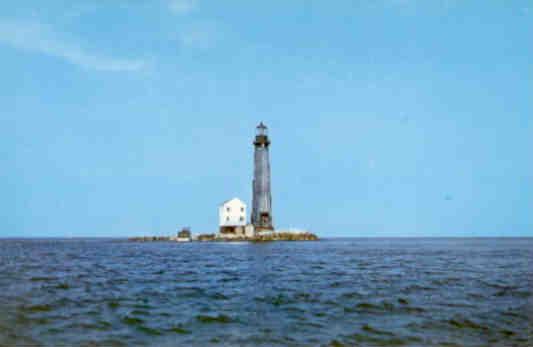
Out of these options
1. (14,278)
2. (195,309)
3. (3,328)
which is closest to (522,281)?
(195,309)

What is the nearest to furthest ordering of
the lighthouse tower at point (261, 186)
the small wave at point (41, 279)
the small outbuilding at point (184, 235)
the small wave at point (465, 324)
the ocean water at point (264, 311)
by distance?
1. the ocean water at point (264, 311)
2. the small wave at point (465, 324)
3. the small wave at point (41, 279)
4. the lighthouse tower at point (261, 186)
5. the small outbuilding at point (184, 235)

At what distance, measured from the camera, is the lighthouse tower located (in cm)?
7906

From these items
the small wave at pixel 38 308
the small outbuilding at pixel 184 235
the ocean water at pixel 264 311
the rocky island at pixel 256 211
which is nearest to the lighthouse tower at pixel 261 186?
the rocky island at pixel 256 211

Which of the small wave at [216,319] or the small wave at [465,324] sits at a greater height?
the small wave at [216,319]

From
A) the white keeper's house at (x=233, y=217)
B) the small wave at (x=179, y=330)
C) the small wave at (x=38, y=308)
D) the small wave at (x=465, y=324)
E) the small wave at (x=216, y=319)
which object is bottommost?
the small wave at (x=465, y=324)

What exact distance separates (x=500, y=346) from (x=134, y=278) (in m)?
16.0

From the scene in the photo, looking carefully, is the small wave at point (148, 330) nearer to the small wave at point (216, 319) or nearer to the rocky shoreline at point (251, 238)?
the small wave at point (216, 319)

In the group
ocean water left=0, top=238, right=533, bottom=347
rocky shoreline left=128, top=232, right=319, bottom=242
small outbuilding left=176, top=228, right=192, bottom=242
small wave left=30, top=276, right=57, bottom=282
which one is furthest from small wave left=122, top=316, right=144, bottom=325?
small outbuilding left=176, top=228, right=192, bottom=242

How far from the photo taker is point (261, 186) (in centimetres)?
7988

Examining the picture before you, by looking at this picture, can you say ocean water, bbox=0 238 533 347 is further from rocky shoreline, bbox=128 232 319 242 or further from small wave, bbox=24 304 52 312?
rocky shoreline, bbox=128 232 319 242

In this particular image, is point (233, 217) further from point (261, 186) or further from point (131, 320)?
A: point (131, 320)

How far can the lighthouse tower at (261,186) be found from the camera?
79.1 meters

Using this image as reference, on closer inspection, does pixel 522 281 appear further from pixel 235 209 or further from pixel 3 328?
pixel 235 209

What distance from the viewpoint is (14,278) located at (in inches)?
897
